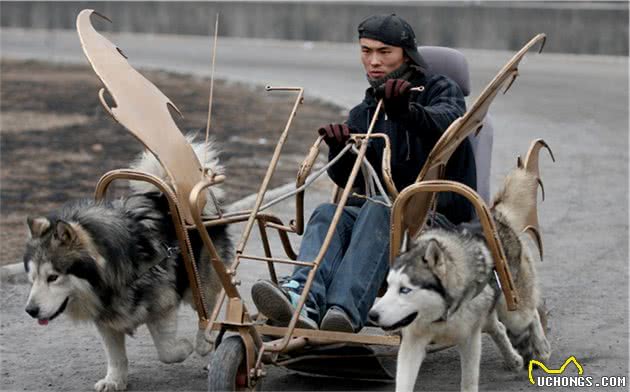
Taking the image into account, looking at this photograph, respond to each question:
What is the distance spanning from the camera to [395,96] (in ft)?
18.8

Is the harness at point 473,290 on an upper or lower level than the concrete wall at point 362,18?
upper

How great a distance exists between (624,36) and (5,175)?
14.9m

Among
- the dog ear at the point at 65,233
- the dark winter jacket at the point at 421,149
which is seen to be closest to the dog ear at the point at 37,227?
the dog ear at the point at 65,233

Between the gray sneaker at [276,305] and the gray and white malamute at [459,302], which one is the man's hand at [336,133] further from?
the gray sneaker at [276,305]

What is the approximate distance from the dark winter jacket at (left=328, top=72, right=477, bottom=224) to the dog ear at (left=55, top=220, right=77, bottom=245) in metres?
1.40

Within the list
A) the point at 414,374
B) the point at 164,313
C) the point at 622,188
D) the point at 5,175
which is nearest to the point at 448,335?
the point at 414,374

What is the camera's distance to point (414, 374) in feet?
17.9

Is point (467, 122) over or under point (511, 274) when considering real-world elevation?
over

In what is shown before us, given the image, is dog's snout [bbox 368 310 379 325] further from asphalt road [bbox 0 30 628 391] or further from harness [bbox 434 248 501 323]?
asphalt road [bbox 0 30 628 391]

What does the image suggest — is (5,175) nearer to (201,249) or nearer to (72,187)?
(72,187)

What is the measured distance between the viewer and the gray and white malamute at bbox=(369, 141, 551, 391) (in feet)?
17.3

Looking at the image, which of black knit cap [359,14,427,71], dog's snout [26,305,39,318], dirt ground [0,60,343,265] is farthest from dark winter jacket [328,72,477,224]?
dirt ground [0,60,343,265]

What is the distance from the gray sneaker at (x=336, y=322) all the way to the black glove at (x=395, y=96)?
1.01 metres

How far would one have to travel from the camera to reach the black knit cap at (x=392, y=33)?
6422 mm
